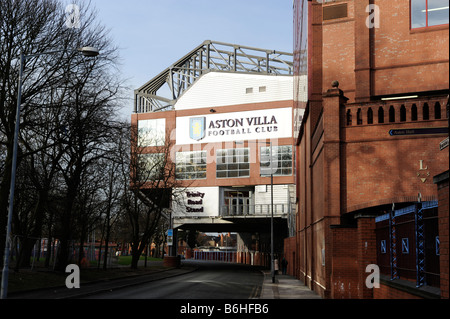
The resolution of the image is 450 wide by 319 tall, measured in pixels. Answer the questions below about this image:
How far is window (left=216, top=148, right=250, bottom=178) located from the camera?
6353 centimetres

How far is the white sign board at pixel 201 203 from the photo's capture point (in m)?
64.9

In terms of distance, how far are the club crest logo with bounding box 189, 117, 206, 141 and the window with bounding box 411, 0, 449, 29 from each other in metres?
44.2

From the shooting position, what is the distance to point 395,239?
1261 centimetres

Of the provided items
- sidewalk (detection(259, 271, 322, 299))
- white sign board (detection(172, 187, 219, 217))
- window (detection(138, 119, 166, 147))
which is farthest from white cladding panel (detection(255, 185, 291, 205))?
sidewalk (detection(259, 271, 322, 299))

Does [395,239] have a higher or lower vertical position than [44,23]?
lower

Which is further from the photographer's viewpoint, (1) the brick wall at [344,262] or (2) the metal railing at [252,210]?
(2) the metal railing at [252,210]

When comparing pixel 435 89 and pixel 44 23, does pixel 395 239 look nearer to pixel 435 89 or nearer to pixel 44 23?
pixel 435 89

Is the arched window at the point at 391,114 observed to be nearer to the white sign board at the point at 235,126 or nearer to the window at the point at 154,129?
the white sign board at the point at 235,126

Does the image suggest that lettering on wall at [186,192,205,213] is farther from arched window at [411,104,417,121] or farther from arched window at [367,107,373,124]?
arched window at [411,104,417,121]

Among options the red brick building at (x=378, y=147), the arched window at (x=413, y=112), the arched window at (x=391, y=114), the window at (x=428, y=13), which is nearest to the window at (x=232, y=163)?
the red brick building at (x=378, y=147)

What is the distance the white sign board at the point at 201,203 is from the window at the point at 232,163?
8.04ft

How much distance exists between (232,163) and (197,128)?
22.4 feet
